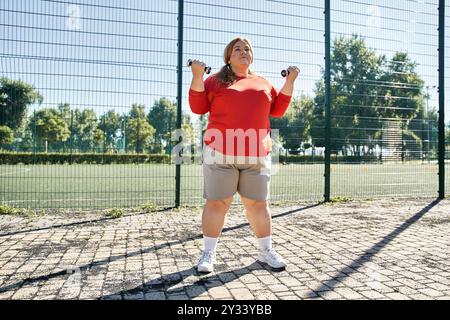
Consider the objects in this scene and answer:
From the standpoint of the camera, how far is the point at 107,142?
7.01 meters

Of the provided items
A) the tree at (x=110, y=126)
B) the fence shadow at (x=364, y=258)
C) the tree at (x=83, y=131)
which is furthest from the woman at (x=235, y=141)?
the tree at (x=83, y=131)

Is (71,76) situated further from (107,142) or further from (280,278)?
(280,278)

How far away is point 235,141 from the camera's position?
3.05 m

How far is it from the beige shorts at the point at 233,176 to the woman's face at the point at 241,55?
77 centimetres

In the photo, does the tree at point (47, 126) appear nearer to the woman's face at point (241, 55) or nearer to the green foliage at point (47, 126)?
the green foliage at point (47, 126)

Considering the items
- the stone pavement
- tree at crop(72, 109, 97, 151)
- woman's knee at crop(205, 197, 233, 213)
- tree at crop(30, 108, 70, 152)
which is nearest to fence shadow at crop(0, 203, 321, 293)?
the stone pavement

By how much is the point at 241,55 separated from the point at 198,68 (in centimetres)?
42

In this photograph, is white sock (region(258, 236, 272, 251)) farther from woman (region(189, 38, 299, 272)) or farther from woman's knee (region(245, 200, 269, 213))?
woman's knee (region(245, 200, 269, 213))

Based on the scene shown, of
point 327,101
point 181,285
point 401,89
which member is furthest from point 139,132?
point 401,89

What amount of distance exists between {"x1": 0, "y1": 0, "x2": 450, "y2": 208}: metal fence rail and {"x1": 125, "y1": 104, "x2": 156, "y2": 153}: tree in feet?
0.09

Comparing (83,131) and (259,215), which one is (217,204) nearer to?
(259,215)

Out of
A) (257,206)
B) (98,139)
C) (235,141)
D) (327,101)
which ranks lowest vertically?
(257,206)
